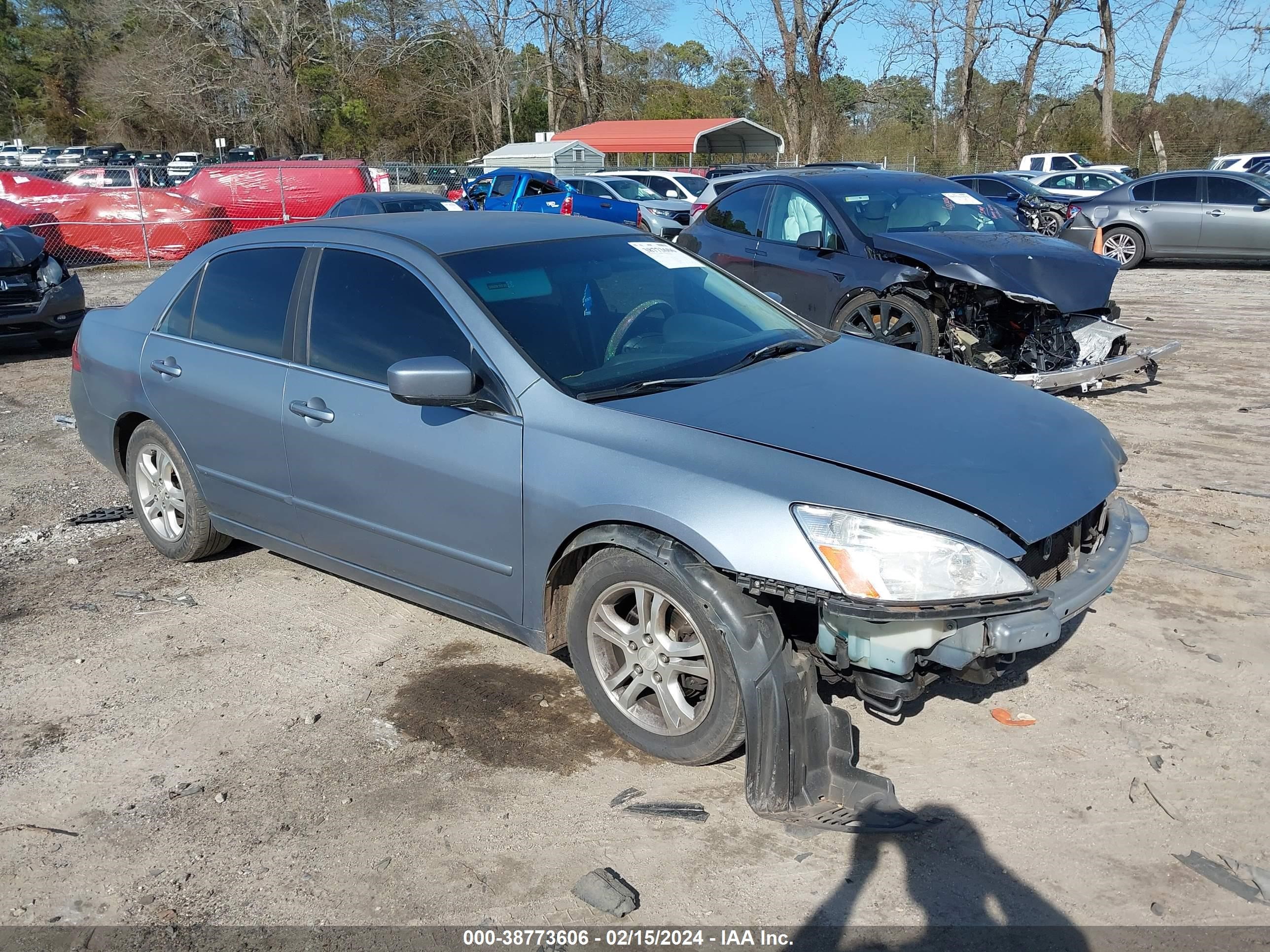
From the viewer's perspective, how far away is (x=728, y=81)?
7094 centimetres

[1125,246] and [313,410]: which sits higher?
[1125,246]

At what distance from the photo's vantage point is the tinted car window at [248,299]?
438 cm

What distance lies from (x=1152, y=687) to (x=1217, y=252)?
15.4m

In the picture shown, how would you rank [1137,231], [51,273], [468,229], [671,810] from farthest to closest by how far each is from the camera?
[1137,231]
[51,273]
[468,229]
[671,810]

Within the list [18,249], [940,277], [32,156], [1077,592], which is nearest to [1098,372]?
[940,277]

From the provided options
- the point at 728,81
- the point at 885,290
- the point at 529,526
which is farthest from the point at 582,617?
the point at 728,81

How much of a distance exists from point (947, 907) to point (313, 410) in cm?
285

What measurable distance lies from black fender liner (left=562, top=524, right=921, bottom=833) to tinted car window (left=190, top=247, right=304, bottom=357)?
7.40 ft

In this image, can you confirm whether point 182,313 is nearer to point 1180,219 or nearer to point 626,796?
point 626,796

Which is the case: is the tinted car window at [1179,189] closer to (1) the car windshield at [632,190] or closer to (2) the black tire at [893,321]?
(1) the car windshield at [632,190]

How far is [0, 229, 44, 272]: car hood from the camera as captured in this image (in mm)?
10023

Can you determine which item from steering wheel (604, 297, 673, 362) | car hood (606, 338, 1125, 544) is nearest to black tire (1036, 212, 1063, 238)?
car hood (606, 338, 1125, 544)

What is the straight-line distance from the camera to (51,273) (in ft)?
34.3

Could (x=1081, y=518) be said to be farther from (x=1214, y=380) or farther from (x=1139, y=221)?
(x=1139, y=221)
